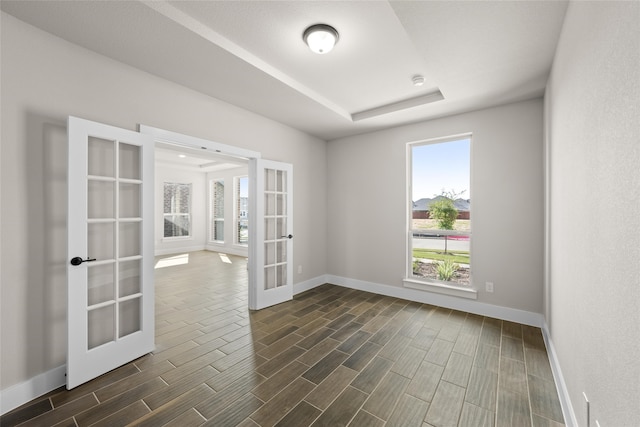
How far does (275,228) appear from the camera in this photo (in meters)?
3.94

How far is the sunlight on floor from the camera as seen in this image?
6405 mm

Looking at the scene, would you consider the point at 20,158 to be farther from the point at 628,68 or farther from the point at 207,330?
the point at 628,68

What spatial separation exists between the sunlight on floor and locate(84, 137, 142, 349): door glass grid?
14.3ft

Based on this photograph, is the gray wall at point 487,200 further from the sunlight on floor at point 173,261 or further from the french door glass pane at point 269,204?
the sunlight on floor at point 173,261

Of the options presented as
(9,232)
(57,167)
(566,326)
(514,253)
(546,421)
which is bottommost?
(546,421)

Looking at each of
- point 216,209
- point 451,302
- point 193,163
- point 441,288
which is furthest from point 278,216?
point 216,209

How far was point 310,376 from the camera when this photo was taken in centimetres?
216

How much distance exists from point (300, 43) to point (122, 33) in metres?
1.36

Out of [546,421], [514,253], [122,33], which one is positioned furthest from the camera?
[514,253]

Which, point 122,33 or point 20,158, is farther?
point 122,33

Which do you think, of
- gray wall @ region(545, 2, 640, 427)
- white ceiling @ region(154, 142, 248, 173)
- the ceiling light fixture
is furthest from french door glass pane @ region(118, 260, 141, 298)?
white ceiling @ region(154, 142, 248, 173)

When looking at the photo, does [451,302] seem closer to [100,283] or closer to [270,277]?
[270,277]

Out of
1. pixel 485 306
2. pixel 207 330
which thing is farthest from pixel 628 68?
pixel 207 330

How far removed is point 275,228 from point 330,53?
238 cm
